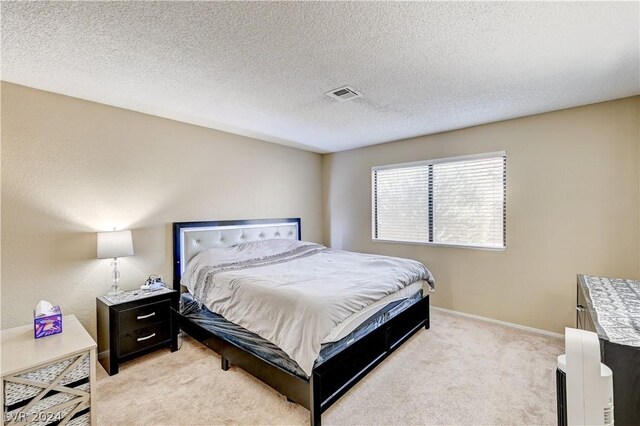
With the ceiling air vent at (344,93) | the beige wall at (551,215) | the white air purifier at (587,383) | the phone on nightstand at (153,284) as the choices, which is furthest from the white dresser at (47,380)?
the beige wall at (551,215)

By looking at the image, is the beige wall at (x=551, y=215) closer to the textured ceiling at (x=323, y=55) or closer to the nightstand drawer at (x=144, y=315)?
the textured ceiling at (x=323, y=55)

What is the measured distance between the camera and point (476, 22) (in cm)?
162

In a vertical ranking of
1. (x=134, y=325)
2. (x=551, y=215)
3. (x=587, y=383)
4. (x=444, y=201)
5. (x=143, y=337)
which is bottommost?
(x=143, y=337)

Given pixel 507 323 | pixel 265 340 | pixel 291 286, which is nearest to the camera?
pixel 265 340

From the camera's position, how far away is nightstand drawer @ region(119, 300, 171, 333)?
8.21 ft

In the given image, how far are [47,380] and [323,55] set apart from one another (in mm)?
2684

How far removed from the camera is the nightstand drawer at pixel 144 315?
2.50 meters

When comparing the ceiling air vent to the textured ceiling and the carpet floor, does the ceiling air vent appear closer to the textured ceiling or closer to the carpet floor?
the textured ceiling

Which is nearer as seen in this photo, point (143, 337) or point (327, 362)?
point (327, 362)

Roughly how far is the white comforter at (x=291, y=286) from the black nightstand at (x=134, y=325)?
34 centimetres

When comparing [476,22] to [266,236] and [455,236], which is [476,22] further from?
[266,236]

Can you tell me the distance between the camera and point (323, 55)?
1.95 m

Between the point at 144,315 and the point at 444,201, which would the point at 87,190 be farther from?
the point at 444,201

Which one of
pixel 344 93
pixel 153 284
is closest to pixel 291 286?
pixel 153 284
